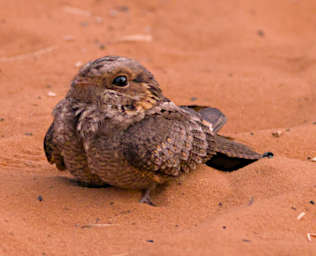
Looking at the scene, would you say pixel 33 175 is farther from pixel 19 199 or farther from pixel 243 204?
pixel 243 204

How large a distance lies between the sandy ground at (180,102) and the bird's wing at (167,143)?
226 mm

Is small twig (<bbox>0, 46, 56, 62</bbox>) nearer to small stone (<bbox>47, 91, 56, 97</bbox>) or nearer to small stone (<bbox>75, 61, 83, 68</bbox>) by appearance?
small stone (<bbox>75, 61, 83, 68</bbox>)

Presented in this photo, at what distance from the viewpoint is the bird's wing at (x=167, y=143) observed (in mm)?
3471

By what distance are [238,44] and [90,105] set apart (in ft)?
16.0

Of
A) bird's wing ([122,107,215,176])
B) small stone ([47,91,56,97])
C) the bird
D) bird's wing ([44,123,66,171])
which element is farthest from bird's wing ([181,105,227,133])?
small stone ([47,91,56,97])

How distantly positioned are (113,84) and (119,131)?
32cm

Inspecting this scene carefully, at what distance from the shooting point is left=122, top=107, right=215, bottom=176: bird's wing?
3471mm

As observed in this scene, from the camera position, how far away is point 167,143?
362 centimetres

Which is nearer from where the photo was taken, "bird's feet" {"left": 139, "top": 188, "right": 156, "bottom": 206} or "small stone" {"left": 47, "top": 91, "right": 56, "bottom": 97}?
"bird's feet" {"left": 139, "top": 188, "right": 156, "bottom": 206}

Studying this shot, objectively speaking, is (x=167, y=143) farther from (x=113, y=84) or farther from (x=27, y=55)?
(x=27, y=55)

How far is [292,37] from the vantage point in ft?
27.9

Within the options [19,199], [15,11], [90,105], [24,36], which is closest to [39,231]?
[19,199]

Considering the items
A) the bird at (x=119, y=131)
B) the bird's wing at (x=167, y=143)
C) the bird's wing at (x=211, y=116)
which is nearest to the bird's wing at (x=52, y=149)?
the bird at (x=119, y=131)

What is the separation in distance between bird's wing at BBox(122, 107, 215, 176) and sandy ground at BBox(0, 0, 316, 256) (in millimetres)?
226
